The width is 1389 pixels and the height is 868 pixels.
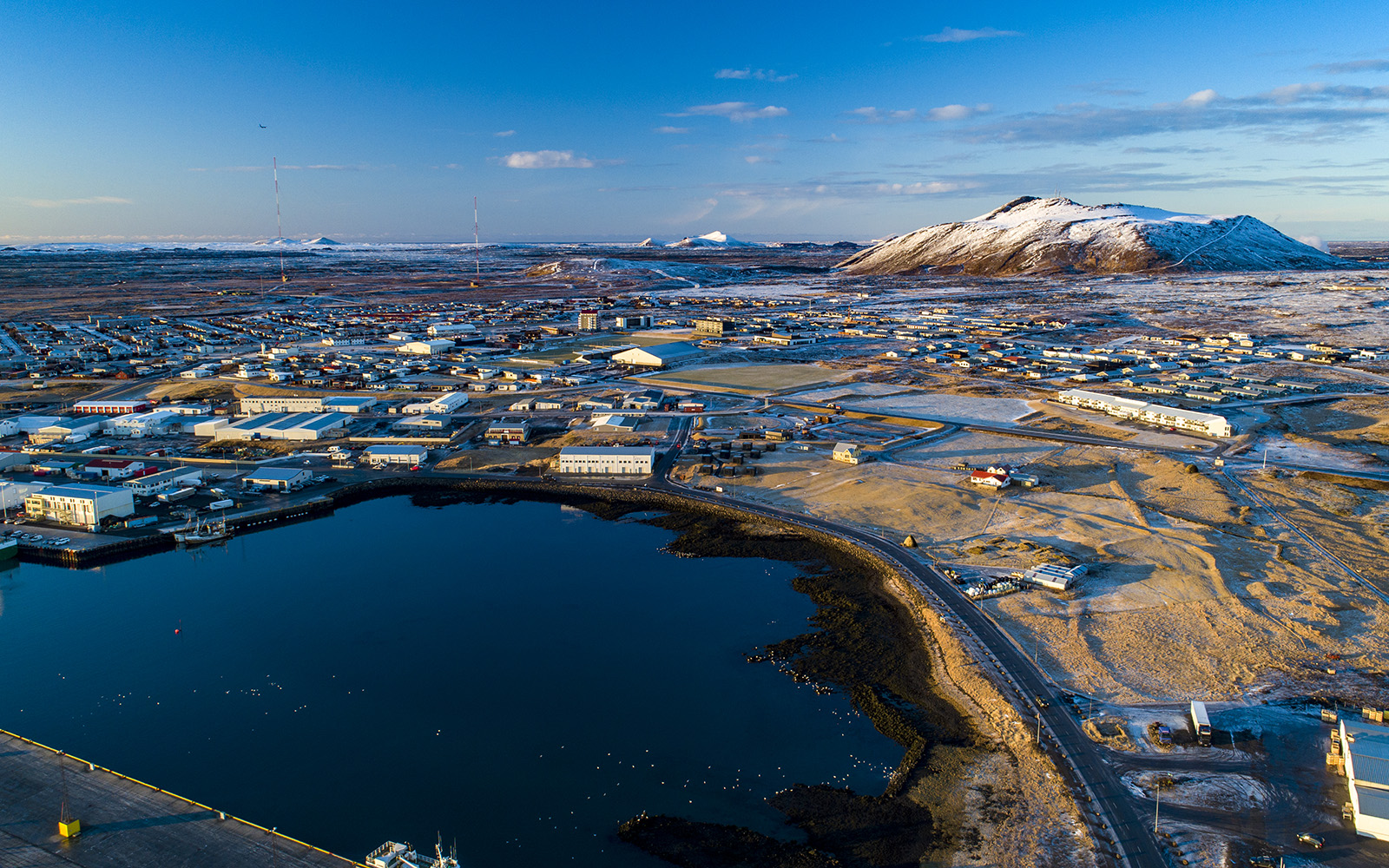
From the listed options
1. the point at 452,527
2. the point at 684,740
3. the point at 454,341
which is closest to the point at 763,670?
the point at 684,740

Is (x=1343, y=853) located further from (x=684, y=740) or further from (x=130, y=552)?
(x=130, y=552)

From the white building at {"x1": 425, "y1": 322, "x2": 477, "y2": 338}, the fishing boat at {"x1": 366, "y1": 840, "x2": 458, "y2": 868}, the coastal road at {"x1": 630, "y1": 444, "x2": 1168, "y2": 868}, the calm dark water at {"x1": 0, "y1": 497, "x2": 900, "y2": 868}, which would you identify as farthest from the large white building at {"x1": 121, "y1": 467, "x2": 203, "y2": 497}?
the white building at {"x1": 425, "y1": 322, "x2": 477, "y2": 338}

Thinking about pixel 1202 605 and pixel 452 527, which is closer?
pixel 1202 605

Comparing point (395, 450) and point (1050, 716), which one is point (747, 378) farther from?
point (1050, 716)

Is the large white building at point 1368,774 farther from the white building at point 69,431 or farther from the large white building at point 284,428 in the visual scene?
the white building at point 69,431

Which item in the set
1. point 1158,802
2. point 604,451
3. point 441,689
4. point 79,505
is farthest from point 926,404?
point 79,505

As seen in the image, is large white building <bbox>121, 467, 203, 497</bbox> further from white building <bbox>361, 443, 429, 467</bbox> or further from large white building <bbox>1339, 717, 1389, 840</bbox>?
large white building <bbox>1339, 717, 1389, 840</bbox>
